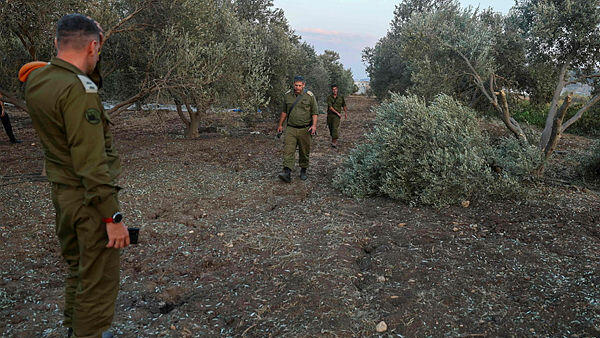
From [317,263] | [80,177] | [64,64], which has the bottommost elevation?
[317,263]

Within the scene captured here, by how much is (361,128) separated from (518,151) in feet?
32.3

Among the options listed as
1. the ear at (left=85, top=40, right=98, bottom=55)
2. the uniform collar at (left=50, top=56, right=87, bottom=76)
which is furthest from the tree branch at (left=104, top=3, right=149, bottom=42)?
the uniform collar at (left=50, top=56, right=87, bottom=76)

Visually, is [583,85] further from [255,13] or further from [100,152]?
[255,13]

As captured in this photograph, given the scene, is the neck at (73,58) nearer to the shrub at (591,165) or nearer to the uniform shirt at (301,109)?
the uniform shirt at (301,109)

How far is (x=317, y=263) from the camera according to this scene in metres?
4.55

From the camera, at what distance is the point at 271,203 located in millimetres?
7059

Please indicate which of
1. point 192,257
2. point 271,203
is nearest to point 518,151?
point 271,203

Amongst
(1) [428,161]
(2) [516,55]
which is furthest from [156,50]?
(2) [516,55]

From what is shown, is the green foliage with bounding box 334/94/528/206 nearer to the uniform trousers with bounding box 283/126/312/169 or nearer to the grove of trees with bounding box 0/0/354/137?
the uniform trousers with bounding box 283/126/312/169

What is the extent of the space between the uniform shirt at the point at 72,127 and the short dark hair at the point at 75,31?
0.50 ft

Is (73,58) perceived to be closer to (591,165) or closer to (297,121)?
(297,121)

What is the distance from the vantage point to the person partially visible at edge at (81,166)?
236 cm

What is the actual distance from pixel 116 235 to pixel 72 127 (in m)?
0.74

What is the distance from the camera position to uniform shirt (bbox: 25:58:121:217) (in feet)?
7.68
